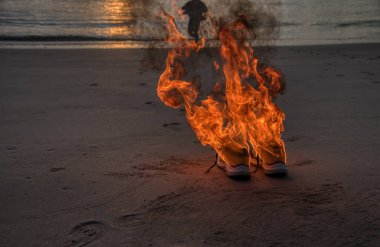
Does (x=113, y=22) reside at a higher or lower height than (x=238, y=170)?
lower

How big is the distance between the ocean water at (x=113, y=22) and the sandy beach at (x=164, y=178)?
6.02 metres

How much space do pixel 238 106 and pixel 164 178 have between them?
94cm

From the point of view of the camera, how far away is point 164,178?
13.5 feet

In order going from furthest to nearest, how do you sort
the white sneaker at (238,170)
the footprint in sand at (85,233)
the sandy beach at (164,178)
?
the white sneaker at (238,170) < the sandy beach at (164,178) < the footprint in sand at (85,233)

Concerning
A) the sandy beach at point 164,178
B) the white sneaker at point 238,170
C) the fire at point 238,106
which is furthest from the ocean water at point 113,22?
the white sneaker at point 238,170

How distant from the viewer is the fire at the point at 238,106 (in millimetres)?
4320

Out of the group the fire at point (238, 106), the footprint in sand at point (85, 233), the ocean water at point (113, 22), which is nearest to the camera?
the footprint in sand at point (85, 233)

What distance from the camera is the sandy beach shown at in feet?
10.5

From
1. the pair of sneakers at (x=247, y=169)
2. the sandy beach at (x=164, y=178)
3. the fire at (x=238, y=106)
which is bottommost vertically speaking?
the sandy beach at (x=164, y=178)

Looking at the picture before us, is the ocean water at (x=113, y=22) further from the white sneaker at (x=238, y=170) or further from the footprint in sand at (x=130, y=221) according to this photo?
the footprint in sand at (x=130, y=221)

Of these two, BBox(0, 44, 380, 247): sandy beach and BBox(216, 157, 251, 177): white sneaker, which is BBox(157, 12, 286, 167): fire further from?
BBox(0, 44, 380, 247): sandy beach

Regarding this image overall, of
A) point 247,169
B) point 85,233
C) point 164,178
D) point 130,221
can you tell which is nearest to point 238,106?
point 247,169

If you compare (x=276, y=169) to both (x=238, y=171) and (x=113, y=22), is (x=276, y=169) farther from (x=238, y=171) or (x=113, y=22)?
(x=113, y=22)

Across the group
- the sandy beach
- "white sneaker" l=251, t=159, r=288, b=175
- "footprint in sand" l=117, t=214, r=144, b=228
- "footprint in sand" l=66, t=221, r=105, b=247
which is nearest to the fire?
"white sneaker" l=251, t=159, r=288, b=175
